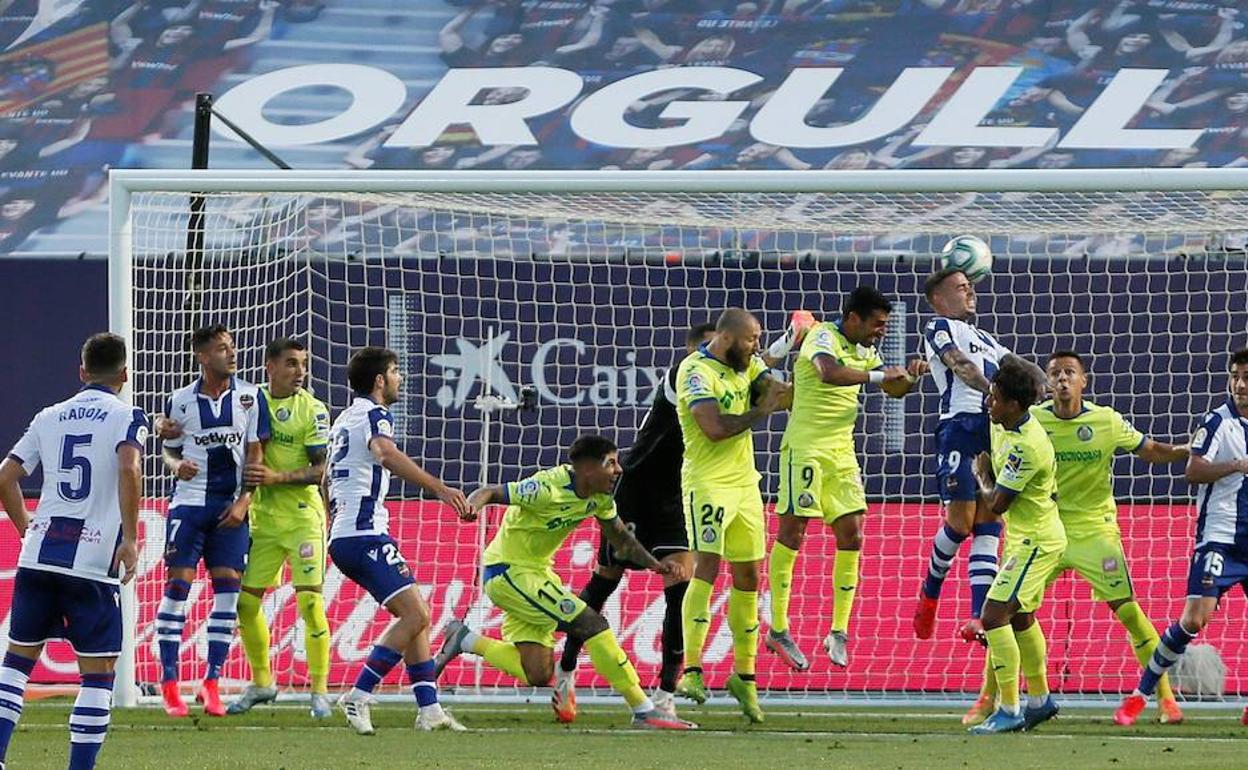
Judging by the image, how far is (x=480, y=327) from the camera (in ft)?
45.3

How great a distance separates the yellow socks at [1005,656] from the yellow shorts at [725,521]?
1.31 metres

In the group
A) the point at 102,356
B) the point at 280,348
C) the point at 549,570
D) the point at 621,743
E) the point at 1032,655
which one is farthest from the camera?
the point at 280,348

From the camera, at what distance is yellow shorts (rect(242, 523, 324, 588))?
1076cm

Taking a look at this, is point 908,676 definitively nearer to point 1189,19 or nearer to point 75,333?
point 75,333

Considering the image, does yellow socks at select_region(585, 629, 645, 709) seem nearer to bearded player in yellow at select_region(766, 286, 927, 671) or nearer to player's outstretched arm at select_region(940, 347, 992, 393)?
bearded player in yellow at select_region(766, 286, 927, 671)

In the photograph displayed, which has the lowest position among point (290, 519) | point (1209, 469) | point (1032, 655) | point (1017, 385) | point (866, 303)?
point (290, 519)

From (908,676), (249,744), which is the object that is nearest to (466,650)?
(249,744)

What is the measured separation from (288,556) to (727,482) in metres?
2.52

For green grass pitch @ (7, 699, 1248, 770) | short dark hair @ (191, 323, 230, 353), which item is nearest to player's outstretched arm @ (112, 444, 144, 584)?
green grass pitch @ (7, 699, 1248, 770)

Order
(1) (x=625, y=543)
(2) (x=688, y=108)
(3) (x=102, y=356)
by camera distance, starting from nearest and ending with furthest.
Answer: (3) (x=102, y=356) < (1) (x=625, y=543) < (2) (x=688, y=108)

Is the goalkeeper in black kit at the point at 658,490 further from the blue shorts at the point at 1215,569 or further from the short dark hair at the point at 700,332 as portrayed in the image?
the blue shorts at the point at 1215,569

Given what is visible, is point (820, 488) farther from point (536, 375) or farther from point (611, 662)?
point (536, 375)

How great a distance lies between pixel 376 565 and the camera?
9578 mm

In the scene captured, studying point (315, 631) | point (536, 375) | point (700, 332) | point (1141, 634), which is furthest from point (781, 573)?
point (536, 375)
